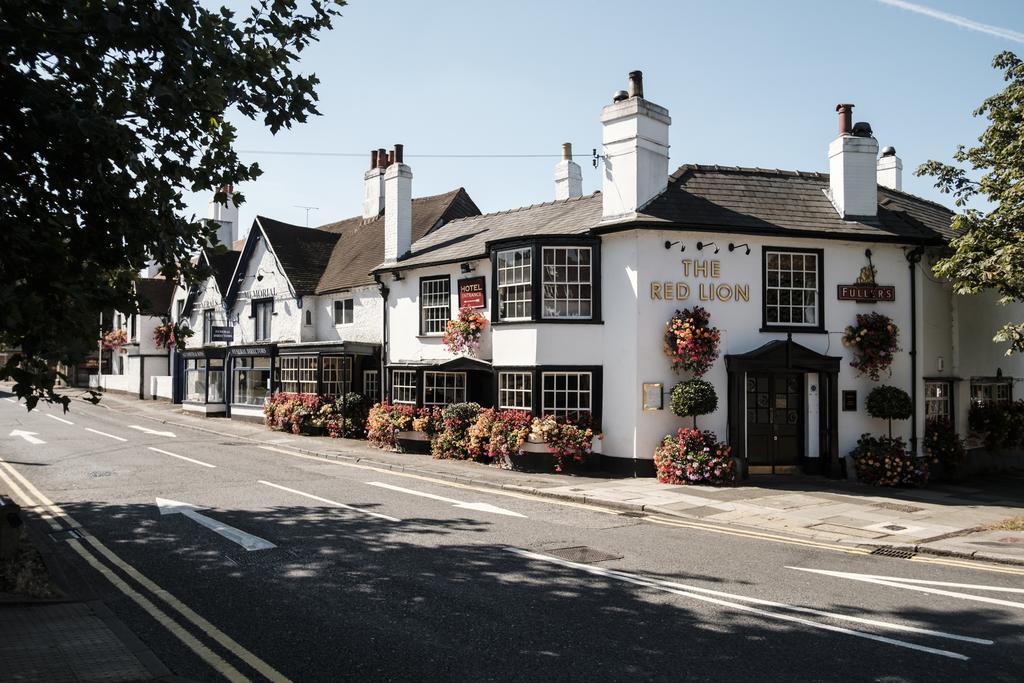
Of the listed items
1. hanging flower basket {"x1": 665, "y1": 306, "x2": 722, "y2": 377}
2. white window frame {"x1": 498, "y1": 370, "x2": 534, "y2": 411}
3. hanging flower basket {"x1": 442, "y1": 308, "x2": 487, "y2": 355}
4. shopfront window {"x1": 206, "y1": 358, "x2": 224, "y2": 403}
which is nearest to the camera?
hanging flower basket {"x1": 665, "y1": 306, "x2": 722, "y2": 377}

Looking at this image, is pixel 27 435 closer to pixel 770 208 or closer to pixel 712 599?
pixel 770 208

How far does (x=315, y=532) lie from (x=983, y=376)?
18825mm

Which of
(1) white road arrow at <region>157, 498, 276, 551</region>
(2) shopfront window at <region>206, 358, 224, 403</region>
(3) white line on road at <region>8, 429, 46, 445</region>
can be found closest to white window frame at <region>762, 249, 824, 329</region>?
(1) white road arrow at <region>157, 498, 276, 551</region>

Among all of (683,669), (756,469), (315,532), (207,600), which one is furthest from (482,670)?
(756,469)

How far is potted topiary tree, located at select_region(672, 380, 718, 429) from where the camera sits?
17141mm

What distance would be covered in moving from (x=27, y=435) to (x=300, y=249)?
1285 centimetres

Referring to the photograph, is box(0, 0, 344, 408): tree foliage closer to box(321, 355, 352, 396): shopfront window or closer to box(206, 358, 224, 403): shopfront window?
box(321, 355, 352, 396): shopfront window

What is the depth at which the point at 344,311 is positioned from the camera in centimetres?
2977

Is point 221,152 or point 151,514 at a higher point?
→ point 221,152

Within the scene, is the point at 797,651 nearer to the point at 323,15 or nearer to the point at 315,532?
the point at 315,532

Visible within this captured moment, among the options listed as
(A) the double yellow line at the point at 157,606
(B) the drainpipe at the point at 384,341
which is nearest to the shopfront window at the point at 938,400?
(B) the drainpipe at the point at 384,341

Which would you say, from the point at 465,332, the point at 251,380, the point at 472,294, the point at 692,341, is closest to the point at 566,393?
the point at 692,341

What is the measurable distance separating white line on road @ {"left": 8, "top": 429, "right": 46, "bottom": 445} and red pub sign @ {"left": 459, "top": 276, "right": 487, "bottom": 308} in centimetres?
1385

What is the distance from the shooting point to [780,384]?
60.5 feet
